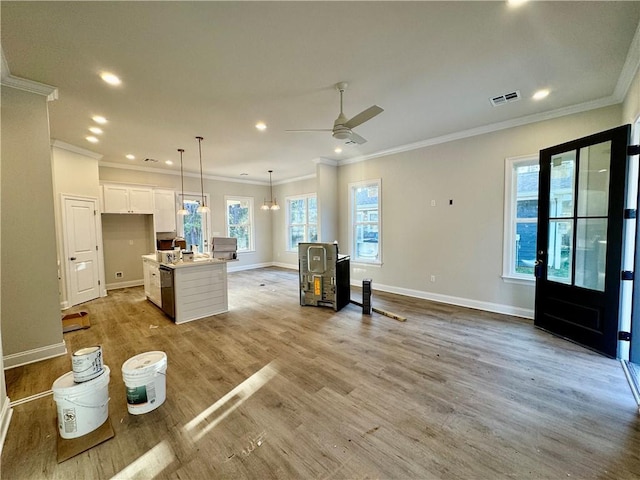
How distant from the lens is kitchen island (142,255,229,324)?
13.4 ft

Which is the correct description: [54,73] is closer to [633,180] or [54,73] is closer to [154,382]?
[154,382]

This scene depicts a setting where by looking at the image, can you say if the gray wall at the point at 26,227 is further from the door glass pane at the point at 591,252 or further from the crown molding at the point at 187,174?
the door glass pane at the point at 591,252

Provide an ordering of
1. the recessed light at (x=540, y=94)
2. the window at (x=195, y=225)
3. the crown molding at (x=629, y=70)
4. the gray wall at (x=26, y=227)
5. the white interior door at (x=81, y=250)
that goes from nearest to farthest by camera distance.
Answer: the crown molding at (x=629, y=70) → the gray wall at (x=26, y=227) → the recessed light at (x=540, y=94) → the white interior door at (x=81, y=250) → the window at (x=195, y=225)

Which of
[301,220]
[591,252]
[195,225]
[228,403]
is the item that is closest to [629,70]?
[591,252]

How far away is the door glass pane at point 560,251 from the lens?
3.37 meters

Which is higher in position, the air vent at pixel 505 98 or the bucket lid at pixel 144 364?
the air vent at pixel 505 98

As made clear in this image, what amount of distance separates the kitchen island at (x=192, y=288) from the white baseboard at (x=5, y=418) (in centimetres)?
197

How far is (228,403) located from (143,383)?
2.24ft

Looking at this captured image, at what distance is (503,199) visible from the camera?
4.19m

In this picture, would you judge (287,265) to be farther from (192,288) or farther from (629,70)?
(629,70)

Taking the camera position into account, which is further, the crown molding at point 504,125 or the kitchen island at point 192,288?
the kitchen island at point 192,288

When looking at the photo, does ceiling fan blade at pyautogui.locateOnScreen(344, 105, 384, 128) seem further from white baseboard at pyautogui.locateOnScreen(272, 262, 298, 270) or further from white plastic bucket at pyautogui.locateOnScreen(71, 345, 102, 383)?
white baseboard at pyautogui.locateOnScreen(272, 262, 298, 270)

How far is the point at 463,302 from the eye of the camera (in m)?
4.69

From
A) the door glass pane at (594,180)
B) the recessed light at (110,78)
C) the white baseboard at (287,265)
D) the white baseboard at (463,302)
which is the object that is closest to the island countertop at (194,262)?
the recessed light at (110,78)
